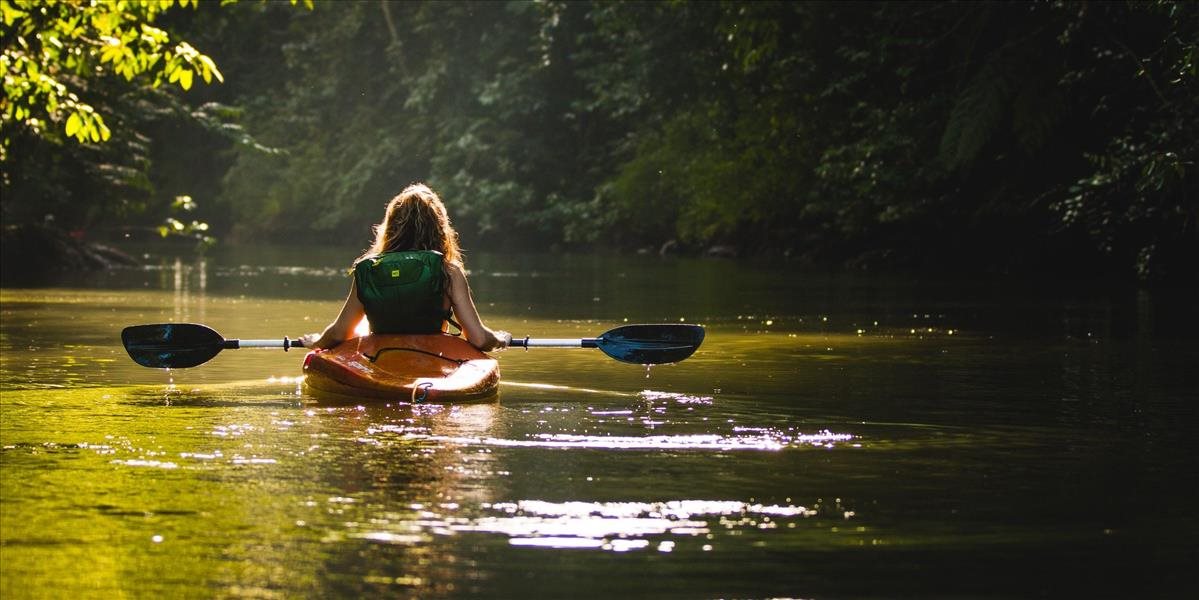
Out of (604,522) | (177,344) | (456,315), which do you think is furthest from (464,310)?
(604,522)

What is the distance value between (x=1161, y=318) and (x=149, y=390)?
1093 centimetres

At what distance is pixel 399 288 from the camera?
11328 mm

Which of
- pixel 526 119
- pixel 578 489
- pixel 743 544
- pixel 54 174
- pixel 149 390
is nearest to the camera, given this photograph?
pixel 743 544

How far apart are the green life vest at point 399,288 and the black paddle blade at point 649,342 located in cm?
127

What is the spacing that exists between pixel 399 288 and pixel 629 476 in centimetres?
389

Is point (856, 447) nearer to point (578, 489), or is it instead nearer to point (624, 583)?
point (578, 489)

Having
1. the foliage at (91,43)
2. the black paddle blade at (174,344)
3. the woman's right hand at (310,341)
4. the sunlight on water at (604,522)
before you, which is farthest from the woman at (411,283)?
the sunlight on water at (604,522)

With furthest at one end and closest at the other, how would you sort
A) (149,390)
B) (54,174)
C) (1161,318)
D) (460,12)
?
(460,12) → (54,174) → (1161,318) → (149,390)

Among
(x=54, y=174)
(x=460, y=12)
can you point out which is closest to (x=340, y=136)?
(x=460, y=12)

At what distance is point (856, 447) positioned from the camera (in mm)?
8766

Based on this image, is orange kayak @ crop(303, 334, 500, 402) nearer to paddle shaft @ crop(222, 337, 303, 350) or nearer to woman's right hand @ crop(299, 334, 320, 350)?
woman's right hand @ crop(299, 334, 320, 350)

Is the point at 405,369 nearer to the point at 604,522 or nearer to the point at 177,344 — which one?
the point at 177,344

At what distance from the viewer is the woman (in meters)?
11.3

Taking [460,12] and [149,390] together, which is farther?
[460,12]
